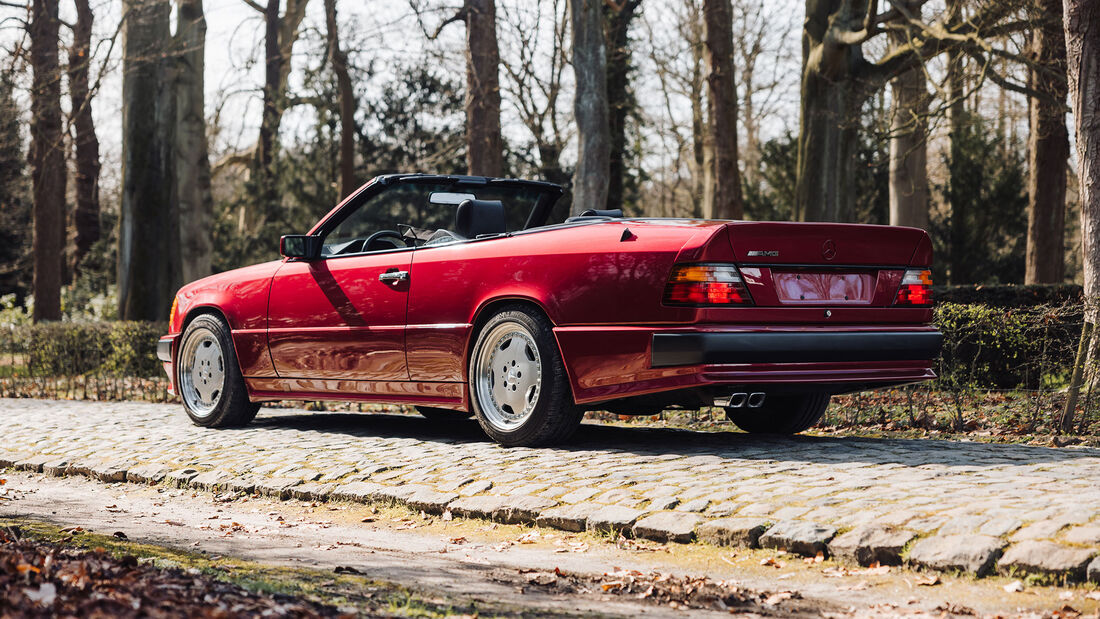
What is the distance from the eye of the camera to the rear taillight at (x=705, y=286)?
616cm

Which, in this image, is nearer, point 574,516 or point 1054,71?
point 574,516

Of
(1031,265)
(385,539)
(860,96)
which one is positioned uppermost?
(860,96)

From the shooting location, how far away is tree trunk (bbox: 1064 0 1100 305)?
33.8 ft

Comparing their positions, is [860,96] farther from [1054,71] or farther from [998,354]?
[998,354]

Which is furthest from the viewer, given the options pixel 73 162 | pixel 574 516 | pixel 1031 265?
pixel 73 162

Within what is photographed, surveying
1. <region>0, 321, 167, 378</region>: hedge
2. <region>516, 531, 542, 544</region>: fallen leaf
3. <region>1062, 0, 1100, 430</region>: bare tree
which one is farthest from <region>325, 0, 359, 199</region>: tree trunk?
<region>516, 531, 542, 544</region>: fallen leaf

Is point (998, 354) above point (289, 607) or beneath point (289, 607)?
above

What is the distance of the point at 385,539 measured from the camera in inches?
214

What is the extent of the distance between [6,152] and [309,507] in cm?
3094

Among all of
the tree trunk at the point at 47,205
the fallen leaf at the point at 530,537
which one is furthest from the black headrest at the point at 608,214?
the tree trunk at the point at 47,205

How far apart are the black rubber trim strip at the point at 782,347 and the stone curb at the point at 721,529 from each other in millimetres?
998

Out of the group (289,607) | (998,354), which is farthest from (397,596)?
(998,354)

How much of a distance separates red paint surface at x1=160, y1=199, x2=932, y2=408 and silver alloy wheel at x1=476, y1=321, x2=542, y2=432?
0.59ft

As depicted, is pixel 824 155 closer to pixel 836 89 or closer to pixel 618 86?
pixel 836 89
